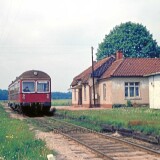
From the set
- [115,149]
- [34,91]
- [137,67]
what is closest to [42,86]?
[34,91]

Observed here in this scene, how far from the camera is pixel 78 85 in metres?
46.8

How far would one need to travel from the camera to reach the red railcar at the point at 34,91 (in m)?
28.0

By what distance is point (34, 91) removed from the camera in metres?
28.2

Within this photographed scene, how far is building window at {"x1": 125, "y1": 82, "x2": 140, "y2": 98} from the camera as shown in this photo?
37500 millimetres

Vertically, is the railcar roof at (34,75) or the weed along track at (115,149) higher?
the railcar roof at (34,75)

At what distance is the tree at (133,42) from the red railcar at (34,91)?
38051 millimetres

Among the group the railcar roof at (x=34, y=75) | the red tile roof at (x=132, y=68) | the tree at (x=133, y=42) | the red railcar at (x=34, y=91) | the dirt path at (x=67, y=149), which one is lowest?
the dirt path at (x=67, y=149)

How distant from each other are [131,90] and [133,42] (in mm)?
28648

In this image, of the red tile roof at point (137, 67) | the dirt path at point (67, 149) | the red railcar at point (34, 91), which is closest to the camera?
the dirt path at point (67, 149)

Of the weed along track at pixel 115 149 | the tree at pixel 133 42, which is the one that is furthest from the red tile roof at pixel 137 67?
the weed along track at pixel 115 149

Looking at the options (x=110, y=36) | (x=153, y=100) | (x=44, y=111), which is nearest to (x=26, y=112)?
(x=44, y=111)

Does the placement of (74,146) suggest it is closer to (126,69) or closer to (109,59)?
(126,69)

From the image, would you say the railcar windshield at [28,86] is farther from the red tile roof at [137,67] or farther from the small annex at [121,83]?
the red tile roof at [137,67]

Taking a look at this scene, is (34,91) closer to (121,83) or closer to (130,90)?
(121,83)
